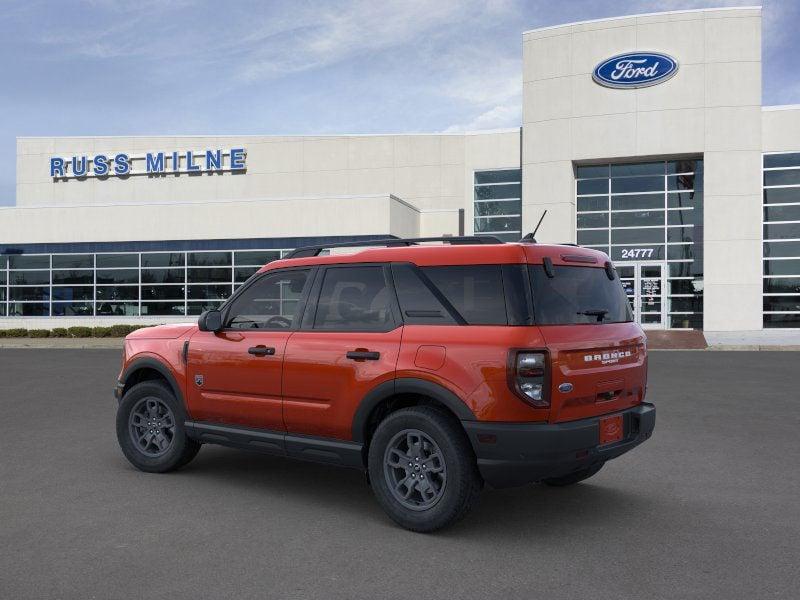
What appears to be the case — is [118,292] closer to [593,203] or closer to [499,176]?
[499,176]

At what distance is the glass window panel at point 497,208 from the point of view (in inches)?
1355

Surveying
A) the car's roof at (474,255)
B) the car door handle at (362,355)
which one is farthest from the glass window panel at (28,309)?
the car door handle at (362,355)

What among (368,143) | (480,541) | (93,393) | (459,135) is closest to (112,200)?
(368,143)

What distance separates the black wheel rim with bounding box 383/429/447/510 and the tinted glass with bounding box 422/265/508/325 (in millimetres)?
861

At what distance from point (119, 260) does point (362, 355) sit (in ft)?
105

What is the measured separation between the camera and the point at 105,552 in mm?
4555

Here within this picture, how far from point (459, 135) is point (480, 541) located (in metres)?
32.4

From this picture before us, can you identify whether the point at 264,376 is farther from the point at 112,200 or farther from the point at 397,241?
the point at 112,200

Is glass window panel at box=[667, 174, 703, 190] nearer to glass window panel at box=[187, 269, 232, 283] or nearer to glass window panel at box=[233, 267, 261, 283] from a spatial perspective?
glass window panel at box=[233, 267, 261, 283]

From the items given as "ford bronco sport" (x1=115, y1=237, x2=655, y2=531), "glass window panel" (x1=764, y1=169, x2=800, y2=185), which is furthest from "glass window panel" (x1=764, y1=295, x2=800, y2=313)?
"ford bronco sport" (x1=115, y1=237, x2=655, y2=531)

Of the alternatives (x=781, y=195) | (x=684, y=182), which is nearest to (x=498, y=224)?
(x=684, y=182)

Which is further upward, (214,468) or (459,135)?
(459,135)

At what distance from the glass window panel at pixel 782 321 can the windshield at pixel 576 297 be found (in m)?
27.0

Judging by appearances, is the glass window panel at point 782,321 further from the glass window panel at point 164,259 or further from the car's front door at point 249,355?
the car's front door at point 249,355
